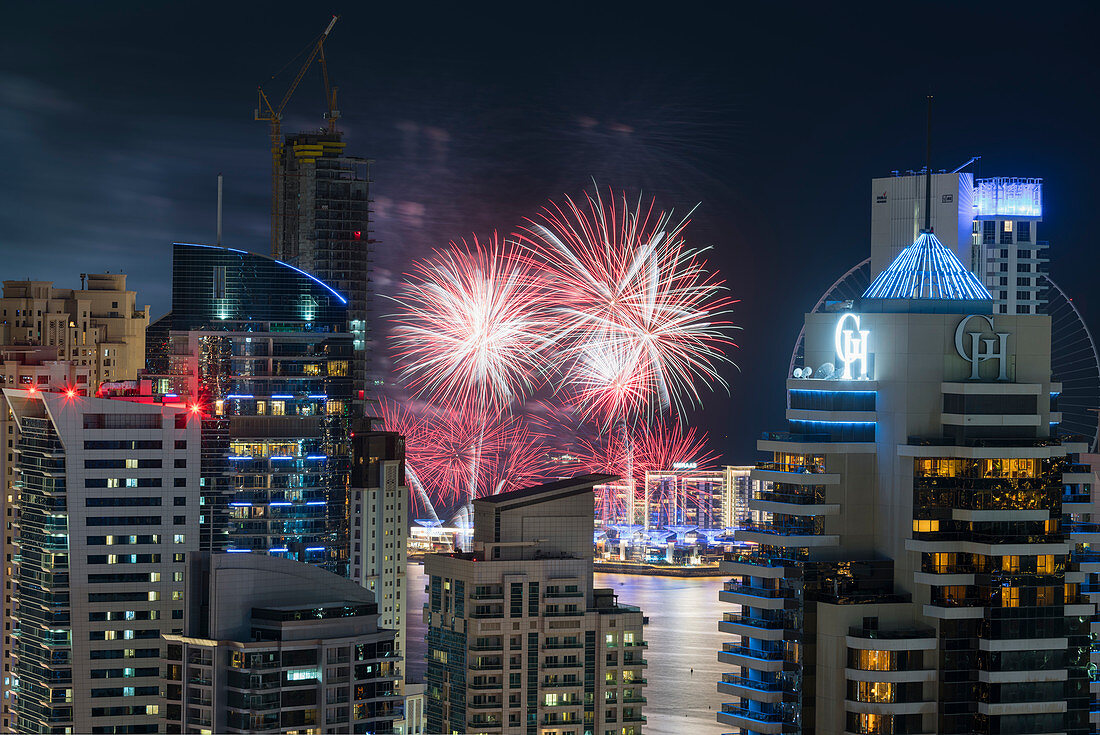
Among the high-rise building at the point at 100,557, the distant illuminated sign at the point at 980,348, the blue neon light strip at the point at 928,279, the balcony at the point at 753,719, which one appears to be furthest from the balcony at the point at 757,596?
the high-rise building at the point at 100,557

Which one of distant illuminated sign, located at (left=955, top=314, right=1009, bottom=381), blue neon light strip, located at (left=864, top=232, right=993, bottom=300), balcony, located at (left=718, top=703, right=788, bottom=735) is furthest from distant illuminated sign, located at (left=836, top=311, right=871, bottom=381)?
balcony, located at (left=718, top=703, right=788, bottom=735)

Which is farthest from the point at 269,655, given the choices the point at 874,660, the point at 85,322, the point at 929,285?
the point at 85,322

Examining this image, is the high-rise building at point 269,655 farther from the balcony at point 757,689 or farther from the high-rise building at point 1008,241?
the high-rise building at point 1008,241

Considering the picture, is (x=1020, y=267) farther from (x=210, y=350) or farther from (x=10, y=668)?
(x=10, y=668)

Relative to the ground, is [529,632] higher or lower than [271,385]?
lower

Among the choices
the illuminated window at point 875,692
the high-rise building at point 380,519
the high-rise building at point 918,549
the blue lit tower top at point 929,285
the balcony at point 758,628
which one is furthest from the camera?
the high-rise building at point 380,519

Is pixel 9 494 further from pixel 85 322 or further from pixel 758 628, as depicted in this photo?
pixel 85 322
